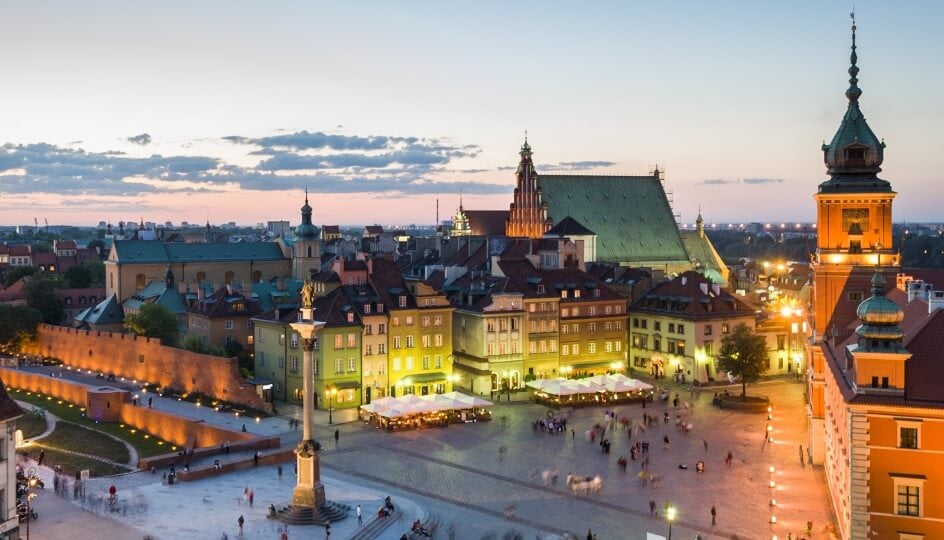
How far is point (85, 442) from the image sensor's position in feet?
189

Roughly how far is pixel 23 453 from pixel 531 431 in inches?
1098

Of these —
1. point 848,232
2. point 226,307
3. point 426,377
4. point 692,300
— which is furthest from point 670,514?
point 226,307

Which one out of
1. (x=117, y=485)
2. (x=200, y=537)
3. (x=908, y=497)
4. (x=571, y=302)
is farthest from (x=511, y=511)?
(x=571, y=302)

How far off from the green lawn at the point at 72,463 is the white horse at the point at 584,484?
23.0 meters

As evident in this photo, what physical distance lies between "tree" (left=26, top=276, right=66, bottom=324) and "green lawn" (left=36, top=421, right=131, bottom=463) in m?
40.5

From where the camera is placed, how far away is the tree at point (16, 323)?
8325cm

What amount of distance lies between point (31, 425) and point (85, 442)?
5.76 m

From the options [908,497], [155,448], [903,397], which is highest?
[903,397]

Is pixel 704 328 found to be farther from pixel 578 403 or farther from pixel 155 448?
pixel 155 448

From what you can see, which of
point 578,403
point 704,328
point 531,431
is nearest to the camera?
point 531,431

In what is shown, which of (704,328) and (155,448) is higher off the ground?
(704,328)

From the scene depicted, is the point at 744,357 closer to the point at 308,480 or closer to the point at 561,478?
the point at 561,478

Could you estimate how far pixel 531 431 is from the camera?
186 ft

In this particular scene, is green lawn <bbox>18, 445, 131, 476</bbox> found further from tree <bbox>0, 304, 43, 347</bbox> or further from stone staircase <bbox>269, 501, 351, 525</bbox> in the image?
tree <bbox>0, 304, 43, 347</bbox>
